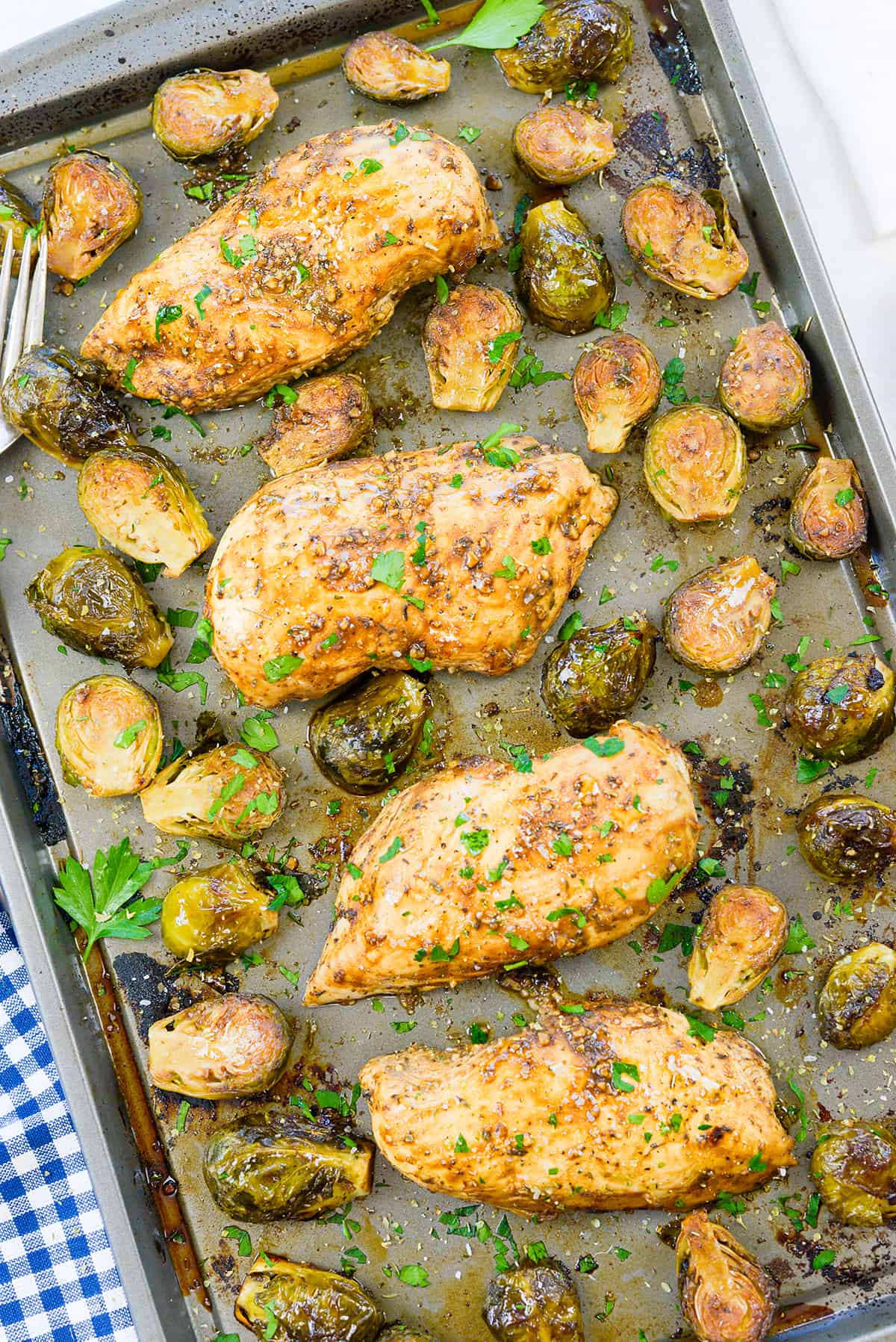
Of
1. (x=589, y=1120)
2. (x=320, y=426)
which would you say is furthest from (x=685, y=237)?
(x=589, y=1120)

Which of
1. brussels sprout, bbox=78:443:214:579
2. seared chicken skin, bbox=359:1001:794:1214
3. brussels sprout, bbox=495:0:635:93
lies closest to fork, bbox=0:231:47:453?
brussels sprout, bbox=78:443:214:579

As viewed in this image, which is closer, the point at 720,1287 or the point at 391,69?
the point at 720,1287

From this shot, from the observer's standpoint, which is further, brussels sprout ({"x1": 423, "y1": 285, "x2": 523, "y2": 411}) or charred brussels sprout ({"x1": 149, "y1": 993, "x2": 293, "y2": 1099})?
brussels sprout ({"x1": 423, "y1": 285, "x2": 523, "y2": 411})

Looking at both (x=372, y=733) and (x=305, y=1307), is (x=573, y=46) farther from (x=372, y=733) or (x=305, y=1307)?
(x=305, y=1307)

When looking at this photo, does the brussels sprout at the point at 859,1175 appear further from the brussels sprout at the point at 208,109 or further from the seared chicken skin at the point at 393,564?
the brussels sprout at the point at 208,109

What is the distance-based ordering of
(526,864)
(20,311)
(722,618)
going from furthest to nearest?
(20,311)
(722,618)
(526,864)

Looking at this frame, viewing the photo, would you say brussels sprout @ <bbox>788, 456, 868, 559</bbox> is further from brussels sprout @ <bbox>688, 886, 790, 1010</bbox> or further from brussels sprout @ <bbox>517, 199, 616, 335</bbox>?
brussels sprout @ <bbox>688, 886, 790, 1010</bbox>

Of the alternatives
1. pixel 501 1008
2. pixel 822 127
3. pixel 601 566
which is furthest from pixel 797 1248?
pixel 822 127
